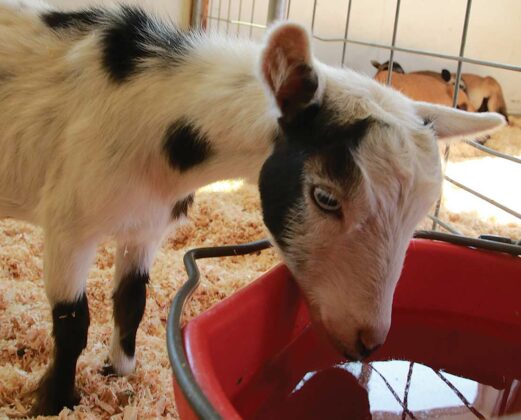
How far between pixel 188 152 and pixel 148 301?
893 mm

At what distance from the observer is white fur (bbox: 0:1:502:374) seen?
1012mm

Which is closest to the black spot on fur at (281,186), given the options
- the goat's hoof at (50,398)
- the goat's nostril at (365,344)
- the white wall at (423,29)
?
the goat's nostril at (365,344)

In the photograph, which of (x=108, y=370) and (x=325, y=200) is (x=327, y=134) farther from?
(x=108, y=370)

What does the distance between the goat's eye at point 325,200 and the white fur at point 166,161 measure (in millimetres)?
15

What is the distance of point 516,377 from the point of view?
1.36 m

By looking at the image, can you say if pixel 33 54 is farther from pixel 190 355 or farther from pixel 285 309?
pixel 190 355

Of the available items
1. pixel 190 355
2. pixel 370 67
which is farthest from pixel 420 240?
pixel 370 67

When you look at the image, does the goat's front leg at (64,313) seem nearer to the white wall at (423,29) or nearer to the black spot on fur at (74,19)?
the black spot on fur at (74,19)

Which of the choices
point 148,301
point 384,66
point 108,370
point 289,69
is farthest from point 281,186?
point 384,66

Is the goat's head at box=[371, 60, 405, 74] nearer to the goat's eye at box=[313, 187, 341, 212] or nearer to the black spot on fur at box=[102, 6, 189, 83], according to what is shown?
the black spot on fur at box=[102, 6, 189, 83]

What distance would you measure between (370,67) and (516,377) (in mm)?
4683

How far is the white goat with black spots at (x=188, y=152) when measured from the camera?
39.7 inches

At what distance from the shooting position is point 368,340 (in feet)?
3.45

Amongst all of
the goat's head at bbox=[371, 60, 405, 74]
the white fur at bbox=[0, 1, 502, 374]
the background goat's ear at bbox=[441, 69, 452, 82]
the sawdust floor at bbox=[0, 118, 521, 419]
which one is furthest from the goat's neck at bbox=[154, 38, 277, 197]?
the background goat's ear at bbox=[441, 69, 452, 82]
